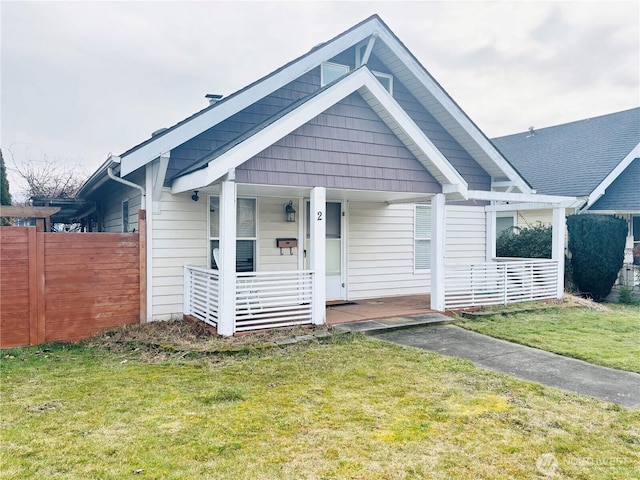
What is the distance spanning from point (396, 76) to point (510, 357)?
6566mm

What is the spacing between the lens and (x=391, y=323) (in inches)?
291

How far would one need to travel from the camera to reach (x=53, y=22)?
10578 mm

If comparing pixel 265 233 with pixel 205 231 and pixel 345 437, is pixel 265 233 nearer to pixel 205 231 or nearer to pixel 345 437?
pixel 205 231

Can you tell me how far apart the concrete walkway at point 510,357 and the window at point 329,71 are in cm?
501

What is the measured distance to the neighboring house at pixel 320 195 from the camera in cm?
685

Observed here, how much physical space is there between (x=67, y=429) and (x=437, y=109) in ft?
29.4

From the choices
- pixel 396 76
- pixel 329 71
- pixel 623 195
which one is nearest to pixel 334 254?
pixel 329 71

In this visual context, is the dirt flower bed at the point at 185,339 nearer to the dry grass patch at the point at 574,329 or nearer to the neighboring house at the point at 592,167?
the dry grass patch at the point at 574,329

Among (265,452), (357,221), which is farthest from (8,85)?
(265,452)

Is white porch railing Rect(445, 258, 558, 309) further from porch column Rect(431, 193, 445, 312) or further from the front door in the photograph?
the front door

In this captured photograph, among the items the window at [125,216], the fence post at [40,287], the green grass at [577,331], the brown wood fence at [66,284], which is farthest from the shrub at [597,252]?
the fence post at [40,287]

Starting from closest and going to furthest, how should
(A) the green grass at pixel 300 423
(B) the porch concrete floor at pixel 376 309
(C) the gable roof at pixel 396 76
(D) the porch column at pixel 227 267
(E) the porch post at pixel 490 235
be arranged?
1. (A) the green grass at pixel 300 423
2. (D) the porch column at pixel 227 267
3. (C) the gable roof at pixel 396 76
4. (B) the porch concrete floor at pixel 376 309
5. (E) the porch post at pixel 490 235

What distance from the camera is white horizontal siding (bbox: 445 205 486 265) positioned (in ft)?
35.9

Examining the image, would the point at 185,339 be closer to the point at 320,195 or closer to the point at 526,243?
the point at 320,195
